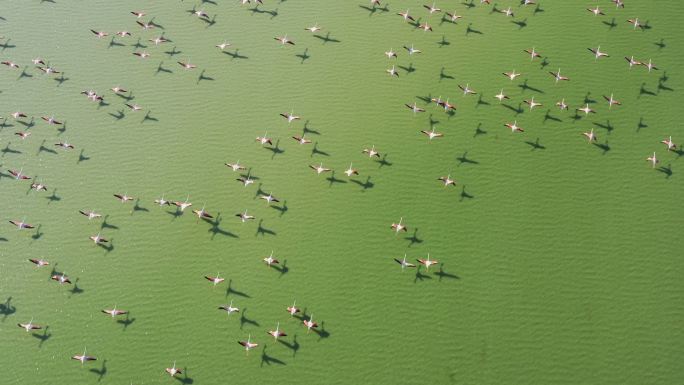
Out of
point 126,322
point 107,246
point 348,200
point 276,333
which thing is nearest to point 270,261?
point 276,333

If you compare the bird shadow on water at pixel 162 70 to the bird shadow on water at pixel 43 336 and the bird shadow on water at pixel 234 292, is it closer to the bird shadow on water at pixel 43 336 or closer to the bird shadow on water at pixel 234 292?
the bird shadow on water at pixel 234 292

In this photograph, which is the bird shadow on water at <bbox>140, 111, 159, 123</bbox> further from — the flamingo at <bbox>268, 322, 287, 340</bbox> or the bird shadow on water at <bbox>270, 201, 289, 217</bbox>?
the flamingo at <bbox>268, 322, 287, 340</bbox>

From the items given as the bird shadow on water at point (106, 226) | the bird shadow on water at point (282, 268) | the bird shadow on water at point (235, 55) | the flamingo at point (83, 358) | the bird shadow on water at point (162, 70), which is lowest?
the flamingo at point (83, 358)

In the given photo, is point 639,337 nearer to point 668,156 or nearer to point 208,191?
point 668,156

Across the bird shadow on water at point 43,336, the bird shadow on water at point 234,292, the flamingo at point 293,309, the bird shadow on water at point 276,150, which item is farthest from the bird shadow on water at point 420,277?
the bird shadow on water at point 43,336

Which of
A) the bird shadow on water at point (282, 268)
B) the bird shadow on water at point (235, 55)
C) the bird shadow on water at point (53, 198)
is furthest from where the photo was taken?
the bird shadow on water at point (235, 55)

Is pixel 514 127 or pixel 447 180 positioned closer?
pixel 447 180

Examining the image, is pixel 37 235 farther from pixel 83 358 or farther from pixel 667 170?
pixel 667 170

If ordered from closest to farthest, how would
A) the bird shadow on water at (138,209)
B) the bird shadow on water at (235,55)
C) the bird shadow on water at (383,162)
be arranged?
the bird shadow on water at (138,209) < the bird shadow on water at (383,162) < the bird shadow on water at (235,55)
